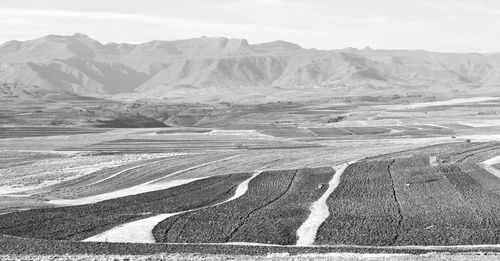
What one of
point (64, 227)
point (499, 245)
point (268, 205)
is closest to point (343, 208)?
point (268, 205)

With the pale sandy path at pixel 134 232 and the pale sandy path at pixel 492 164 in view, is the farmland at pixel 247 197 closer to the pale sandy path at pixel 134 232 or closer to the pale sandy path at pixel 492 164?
the pale sandy path at pixel 134 232

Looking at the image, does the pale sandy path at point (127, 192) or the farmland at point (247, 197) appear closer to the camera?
the farmland at point (247, 197)

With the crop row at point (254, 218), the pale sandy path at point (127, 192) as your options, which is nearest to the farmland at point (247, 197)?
the crop row at point (254, 218)

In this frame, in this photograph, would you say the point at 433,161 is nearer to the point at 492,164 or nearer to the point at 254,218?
the point at 492,164

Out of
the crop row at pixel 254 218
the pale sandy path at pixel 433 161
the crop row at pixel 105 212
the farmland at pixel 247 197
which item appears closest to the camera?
the farmland at pixel 247 197

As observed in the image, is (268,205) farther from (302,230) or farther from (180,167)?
(180,167)

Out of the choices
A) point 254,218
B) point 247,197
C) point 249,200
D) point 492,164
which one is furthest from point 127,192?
point 492,164
